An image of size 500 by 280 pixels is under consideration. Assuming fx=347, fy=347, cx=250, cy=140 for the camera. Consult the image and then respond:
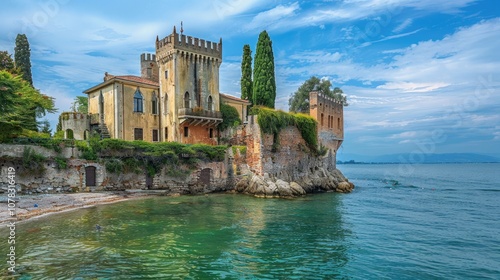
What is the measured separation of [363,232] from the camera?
53.8 feet

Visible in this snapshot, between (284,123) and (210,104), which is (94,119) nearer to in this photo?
(210,104)

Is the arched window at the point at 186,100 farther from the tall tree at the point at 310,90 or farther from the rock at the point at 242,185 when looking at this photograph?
the tall tree at the point at 310,90

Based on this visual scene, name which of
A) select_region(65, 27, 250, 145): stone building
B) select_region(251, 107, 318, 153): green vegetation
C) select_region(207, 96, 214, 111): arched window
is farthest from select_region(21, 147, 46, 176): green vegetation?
select_region(251, 107, 318, 153): green vegetation

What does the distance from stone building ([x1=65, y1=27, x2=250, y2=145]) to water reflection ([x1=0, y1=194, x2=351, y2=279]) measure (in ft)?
39.8

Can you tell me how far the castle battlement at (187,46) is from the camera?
32656 millimetres

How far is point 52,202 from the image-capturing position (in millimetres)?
20234

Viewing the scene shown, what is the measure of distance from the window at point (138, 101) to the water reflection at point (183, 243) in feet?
42.3

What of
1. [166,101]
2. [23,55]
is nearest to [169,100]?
[166,101]

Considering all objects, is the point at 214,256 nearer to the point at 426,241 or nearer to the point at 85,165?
the point at 426,241

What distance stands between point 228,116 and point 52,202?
64.0 ft

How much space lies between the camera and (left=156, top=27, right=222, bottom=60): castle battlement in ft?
107

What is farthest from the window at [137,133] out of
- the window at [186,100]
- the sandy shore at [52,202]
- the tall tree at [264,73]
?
the tall tree at [264,73]

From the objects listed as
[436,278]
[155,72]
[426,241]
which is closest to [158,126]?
[155,72]

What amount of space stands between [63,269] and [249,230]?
7931 mm
